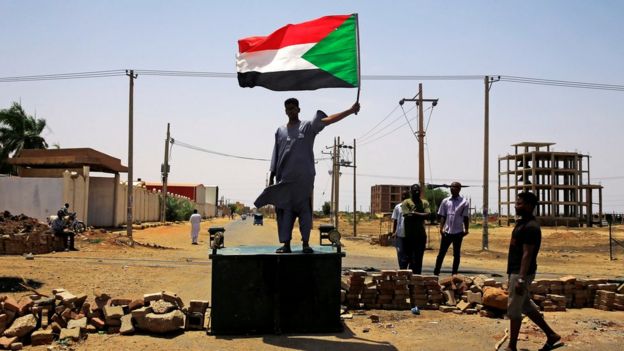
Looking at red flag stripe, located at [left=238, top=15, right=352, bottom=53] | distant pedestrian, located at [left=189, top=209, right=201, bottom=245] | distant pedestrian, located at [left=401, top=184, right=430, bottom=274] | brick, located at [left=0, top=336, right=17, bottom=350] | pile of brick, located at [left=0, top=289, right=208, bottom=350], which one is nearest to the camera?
brick, located at [left=0, top=336, right=17, bottom=350]

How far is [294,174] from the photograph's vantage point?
690 cm

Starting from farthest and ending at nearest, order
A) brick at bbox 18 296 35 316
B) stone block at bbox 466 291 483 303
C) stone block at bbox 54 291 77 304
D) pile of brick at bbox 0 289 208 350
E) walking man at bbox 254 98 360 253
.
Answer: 1. stone block at bbox 466 291 483 303
2. stone block at bbox 54 291 77 304
3. walking man at bbox 254 98 360 253
4. brick at bbox 18 296 35 316
5. pile of brick at bbox 0 289 208 350

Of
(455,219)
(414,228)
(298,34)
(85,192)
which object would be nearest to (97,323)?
(298,34)

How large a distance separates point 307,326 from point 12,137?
158ft

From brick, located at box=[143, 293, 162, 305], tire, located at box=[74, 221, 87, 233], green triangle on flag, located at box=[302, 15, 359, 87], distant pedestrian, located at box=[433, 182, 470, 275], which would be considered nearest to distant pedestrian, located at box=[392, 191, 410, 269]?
distant pedestrian, located at box=[433, 182, 470, 275]

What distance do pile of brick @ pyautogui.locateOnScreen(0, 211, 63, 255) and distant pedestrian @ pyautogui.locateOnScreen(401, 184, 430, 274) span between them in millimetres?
13465

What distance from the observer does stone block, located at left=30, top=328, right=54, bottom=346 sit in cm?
630

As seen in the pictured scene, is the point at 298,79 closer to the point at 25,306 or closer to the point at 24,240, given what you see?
the point at 25,306

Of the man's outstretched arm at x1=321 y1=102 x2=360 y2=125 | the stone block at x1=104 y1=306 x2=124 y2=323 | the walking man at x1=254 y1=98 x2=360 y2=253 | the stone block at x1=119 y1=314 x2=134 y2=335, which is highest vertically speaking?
the man's outstretched arm at x1=321 y1=102 x2=360 y2=125

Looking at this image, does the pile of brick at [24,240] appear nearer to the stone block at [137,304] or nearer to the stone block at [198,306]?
the stone block at [137,304]

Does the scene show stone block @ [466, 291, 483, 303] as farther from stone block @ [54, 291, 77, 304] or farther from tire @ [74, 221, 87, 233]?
tire @ [74, 221, 87, 233]

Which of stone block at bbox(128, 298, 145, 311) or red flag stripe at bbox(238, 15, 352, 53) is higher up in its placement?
red flag stripe at bbox(238, 15, 352, 53)

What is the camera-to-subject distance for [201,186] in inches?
4001

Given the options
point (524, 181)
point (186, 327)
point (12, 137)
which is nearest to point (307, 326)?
point (186, 327)
